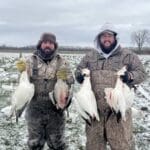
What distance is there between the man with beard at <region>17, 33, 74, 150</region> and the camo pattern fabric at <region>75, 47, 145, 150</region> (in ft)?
1.56

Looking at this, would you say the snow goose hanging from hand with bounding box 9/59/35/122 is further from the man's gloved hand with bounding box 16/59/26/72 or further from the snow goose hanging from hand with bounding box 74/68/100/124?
the snow goose hanging from hand with bounding box 74/68/100/124

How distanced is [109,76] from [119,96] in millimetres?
389

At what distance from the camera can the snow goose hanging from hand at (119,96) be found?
21.0 ft

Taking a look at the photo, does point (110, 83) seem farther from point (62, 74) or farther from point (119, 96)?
point (62, 74)

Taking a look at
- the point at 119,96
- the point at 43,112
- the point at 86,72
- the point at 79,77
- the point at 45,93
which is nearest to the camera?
the point at 119,96

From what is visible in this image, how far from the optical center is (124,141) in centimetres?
680

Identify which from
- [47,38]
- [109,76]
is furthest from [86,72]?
[47,38]

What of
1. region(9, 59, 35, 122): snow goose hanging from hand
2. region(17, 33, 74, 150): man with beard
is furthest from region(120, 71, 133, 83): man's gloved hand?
region(9, 59, 35, 122): snow goose hanging from hand

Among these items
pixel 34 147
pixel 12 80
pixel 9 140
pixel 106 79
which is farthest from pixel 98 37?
pixel 12 80

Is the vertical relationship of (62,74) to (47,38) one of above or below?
below

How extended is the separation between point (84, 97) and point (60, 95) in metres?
0.55

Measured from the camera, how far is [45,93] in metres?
7.12

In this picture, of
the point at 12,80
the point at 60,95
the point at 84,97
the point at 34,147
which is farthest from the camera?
the point at 12,80

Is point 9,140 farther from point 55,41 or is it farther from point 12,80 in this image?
point 12,80
